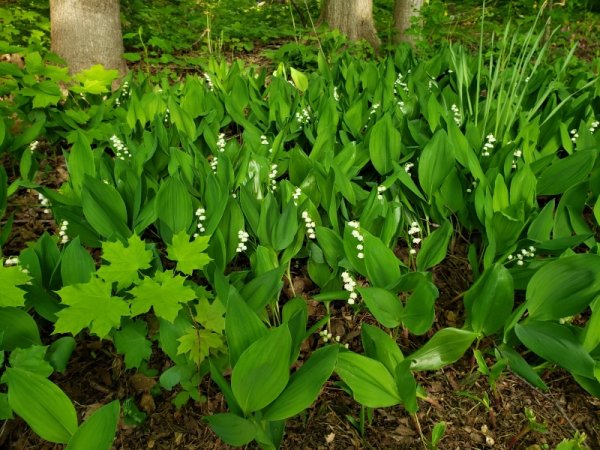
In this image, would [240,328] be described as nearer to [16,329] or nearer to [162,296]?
[162,296]

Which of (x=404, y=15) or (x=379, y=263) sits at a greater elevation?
(x=404, y=15)

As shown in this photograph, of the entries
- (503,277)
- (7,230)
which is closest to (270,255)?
(503,277)

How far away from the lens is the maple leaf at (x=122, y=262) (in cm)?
158

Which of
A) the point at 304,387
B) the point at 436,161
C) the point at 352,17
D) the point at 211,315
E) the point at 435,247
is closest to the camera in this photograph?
the point at 304,387

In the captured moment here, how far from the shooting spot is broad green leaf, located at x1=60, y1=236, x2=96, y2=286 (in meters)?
1.65

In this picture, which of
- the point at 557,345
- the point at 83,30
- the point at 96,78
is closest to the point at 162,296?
the point at 557,345

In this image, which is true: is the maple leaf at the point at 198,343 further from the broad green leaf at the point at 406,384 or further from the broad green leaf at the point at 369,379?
the broad green leaf at the point at 406,384

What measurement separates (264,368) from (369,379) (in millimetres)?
349

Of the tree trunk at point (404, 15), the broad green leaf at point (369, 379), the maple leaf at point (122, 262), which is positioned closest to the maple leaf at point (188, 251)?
the maple leaf at point (122, 262)

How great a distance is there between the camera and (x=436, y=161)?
2.17 m

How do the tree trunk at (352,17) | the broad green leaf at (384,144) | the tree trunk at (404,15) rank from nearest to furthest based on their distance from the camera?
the broad green leaf at (384,144) < the tree trunk at (352,17) < the tree trunk at (404,15)

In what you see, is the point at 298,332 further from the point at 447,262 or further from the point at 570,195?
the point at 570,195

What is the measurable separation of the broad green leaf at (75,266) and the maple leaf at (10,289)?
0.15m

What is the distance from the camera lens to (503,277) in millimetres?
1473
